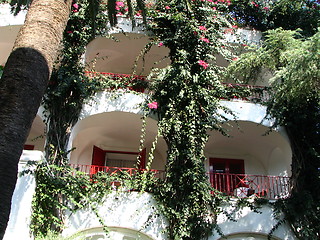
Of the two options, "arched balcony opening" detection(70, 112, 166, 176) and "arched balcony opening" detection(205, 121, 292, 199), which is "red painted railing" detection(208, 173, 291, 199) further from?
"arched balcony opening" detection(70, 112, 166, 176)

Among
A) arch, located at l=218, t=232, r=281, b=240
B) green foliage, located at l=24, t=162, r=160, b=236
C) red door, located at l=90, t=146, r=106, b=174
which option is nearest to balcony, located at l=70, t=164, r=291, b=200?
red door, located at l=90, t=146, r=106, b=174

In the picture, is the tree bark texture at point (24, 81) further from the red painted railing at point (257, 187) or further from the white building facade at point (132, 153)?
the red painted railing at point (257, 187)

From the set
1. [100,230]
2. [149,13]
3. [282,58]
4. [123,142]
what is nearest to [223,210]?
[100,230]

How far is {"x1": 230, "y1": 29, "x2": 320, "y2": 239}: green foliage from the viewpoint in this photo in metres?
8.27

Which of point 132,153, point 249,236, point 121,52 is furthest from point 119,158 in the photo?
point 249,236

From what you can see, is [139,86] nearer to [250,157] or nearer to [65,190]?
[65,190]

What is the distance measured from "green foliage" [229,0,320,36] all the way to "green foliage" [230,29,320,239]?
3.50 meters

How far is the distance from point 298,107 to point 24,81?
8.71 metres

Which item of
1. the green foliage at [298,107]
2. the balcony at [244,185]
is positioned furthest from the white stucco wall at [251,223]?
the balcony at [244,185]

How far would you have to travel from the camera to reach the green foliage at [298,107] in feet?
27.1

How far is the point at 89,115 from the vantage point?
10.5 meters

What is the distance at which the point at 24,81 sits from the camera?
4.02 metres

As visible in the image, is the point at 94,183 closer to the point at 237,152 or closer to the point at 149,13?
the point at 149,13

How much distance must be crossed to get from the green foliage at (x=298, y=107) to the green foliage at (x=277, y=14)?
11.5ft
